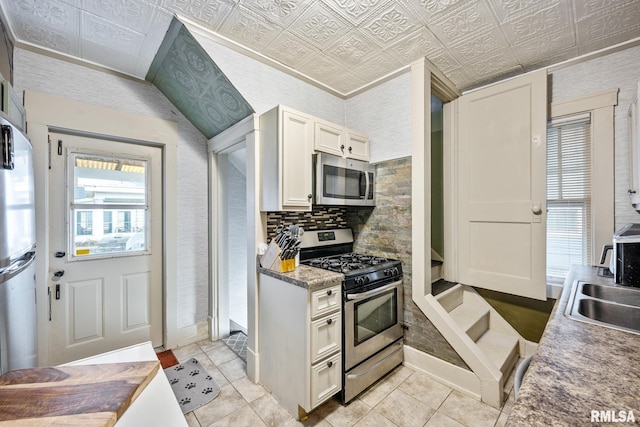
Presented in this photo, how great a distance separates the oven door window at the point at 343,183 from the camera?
225 centimetres

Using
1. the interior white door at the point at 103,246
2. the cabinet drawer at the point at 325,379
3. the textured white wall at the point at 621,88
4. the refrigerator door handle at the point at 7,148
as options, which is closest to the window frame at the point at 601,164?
the textured white wall at the point at 621,88

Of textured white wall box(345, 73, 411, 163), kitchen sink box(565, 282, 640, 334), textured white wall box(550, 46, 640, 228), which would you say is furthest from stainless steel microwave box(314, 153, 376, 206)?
textured white wall box(550, 46, 640, 228)

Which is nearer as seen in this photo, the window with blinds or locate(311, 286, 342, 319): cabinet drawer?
locate(311, 286, 342, 319): cabinet drawer

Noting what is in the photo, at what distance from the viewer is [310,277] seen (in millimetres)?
1784

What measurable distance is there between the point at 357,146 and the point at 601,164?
6.35 ft

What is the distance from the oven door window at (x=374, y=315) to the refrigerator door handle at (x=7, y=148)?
183cm

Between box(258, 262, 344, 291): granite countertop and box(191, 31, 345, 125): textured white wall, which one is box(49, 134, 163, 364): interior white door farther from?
box(258, 262, 344, 291): granite countertop

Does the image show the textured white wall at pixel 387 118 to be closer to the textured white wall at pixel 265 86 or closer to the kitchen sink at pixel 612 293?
the textured white wall at pixel 265 86

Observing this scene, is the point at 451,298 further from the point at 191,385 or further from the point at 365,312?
the point at 191,385

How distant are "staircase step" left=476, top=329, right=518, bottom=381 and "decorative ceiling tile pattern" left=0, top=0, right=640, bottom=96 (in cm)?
247

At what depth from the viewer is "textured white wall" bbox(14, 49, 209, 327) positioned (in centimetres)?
225

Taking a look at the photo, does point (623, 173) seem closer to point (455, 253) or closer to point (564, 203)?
point (564, 203)

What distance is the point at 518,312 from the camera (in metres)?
2.54

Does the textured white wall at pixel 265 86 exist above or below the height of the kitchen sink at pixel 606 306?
above
